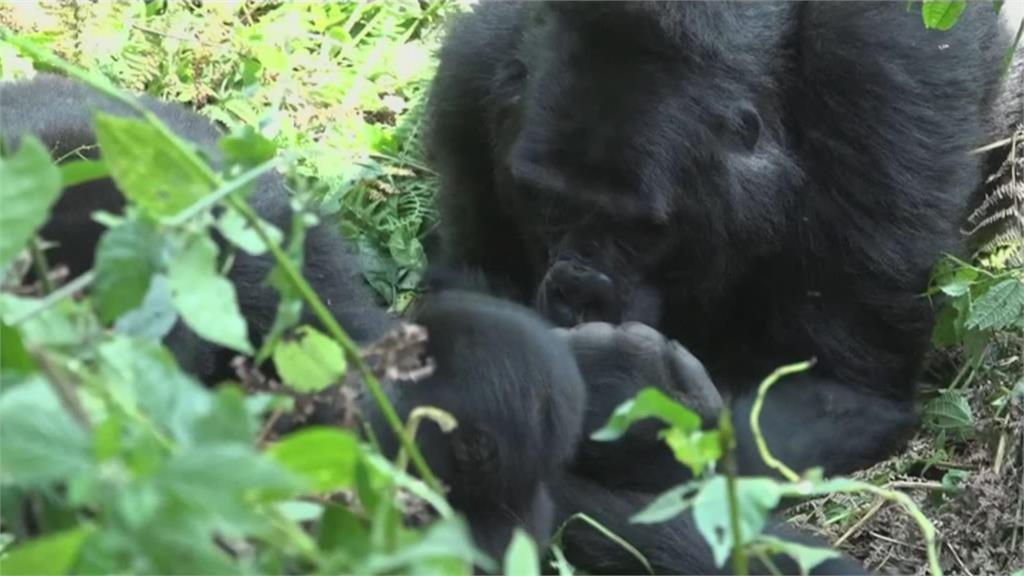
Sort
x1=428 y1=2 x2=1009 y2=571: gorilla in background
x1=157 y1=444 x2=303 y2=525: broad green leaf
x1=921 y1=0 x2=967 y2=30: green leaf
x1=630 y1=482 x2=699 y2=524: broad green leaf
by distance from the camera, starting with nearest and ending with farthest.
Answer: x1=157 y1=444 x2=303 y2=525: broad green leaf < x1=630 y1=482 x2=699 y2=524: broad green leaf < x1=921 y1=0 x2=967 y2=30: green leaf < x1=428 y1=2 x2=1009 y2=571: gorilla in background

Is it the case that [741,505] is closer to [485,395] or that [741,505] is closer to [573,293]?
[485,395]

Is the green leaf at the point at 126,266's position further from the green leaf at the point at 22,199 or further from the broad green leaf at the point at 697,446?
the broad green leaf at the point at 697,446

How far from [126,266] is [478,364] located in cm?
A: 83

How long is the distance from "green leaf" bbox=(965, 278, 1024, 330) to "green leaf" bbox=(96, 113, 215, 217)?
84.4 inches

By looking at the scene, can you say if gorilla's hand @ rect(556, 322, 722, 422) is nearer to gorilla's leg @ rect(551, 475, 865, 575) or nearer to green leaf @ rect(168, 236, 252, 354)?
gorilla's leg @ rect(551, 475, 865, 575)

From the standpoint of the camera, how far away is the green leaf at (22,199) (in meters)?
1.13

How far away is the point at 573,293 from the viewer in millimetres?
2941

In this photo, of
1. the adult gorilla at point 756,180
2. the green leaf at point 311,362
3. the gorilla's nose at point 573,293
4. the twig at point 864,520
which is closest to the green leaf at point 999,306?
the adult gorilla at point 756,180

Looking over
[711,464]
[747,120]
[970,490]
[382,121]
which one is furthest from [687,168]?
[711,464]

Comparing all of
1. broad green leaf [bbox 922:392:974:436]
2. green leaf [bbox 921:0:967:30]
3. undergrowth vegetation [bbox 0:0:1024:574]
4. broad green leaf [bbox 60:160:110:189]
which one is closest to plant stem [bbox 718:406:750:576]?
undergrowth vegetation [bbox 0:0:1024:574]

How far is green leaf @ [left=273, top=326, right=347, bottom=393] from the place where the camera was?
130 cm

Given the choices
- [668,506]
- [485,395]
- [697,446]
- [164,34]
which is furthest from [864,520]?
[164,34]

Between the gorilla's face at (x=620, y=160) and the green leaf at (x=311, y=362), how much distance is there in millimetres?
1637

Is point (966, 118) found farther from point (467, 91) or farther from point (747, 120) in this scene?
point (467, 91)
